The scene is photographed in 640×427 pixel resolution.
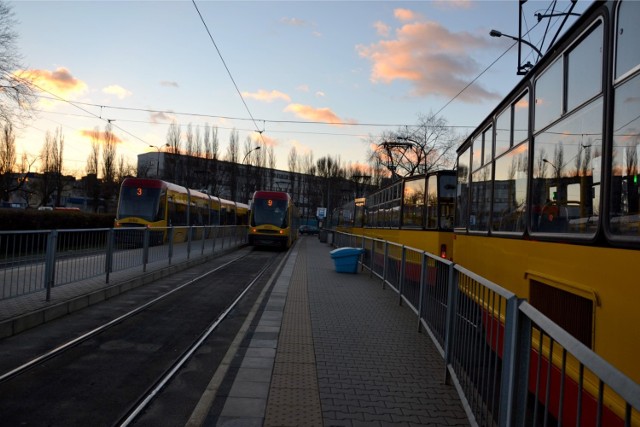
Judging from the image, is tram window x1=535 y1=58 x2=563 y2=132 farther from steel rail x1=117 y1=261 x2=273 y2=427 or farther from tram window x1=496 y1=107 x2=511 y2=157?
steel rail x1=117 y1=261 x2=273 y2=427

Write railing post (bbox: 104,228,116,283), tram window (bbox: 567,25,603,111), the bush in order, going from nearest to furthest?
1. tram window (bbox: 567,25,603,111)
2. railing post (bbox: 104,228,116,283)
3. the bush

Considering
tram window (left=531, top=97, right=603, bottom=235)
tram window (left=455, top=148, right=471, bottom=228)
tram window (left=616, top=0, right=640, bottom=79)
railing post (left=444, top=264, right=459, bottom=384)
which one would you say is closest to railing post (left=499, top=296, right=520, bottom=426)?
tram window (left=531, top=97, right=603, bottom=235)

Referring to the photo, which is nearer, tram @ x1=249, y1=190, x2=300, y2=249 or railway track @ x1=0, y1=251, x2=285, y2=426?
railway track @ x1=0, y1=251, x2=285, y2=426

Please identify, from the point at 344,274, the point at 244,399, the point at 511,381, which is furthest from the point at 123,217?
the point at 511,381

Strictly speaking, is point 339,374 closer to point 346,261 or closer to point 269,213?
point 346,261

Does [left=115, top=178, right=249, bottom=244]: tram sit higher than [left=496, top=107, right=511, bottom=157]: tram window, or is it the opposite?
[left=496, top=107, right=511, bottom=157]: tram window

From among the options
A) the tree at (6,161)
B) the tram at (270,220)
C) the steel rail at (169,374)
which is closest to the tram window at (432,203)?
the steel rail at (169,374)

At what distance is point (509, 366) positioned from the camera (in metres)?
2.96

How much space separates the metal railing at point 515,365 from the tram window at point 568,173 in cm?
80

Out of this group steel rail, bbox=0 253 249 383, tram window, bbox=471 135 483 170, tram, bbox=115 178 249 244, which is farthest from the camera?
tram, bbox=115 178 249 244

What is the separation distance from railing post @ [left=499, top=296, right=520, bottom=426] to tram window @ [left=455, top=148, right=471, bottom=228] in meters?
5.69

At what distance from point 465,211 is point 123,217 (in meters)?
17.4

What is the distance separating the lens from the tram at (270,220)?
28.7 metres

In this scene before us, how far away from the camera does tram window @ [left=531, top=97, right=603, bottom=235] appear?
11.8ft
